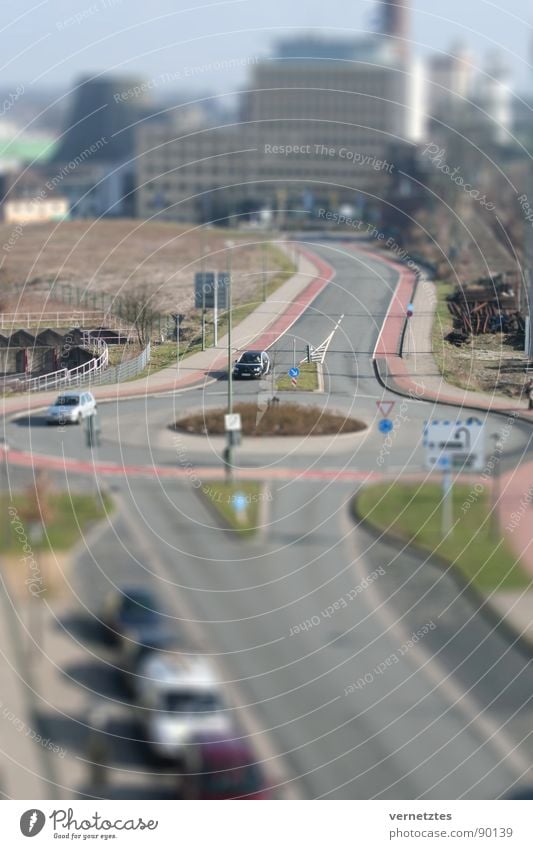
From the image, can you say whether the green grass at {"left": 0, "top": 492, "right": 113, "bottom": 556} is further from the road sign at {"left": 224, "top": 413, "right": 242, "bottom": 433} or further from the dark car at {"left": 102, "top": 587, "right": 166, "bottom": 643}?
the road sign at {"left": 224, "top": 413, "right": 242, "bottom": 433}

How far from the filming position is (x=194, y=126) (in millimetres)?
57062

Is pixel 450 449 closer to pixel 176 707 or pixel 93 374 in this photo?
pixel 176 707

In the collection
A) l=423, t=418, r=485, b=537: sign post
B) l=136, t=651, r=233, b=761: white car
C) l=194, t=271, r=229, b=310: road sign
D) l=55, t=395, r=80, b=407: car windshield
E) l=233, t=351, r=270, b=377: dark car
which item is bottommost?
l=136, t=651, r=233, b=761: white car

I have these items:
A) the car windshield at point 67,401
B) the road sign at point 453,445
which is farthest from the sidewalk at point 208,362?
the road sign at point 453,445

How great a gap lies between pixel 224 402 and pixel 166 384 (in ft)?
6.66

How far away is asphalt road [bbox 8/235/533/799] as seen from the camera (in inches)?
813

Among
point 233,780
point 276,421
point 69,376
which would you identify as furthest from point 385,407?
point 233,780

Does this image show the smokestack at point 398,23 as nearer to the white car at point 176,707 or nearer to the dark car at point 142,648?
the dark car at point 142,648

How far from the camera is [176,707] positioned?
19547mm

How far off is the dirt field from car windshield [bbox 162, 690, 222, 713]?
1821 centimetres

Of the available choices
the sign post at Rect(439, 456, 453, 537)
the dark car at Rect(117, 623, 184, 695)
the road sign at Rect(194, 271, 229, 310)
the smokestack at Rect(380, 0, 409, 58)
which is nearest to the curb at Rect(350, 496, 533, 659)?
the sign post at Rect(439, 456, 453, 537)

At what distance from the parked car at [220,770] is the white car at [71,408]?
10536 mm

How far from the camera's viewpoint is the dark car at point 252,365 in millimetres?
30703

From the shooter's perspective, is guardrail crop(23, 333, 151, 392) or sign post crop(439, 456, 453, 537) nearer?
sign post crop(439, 456, 453, 537)
